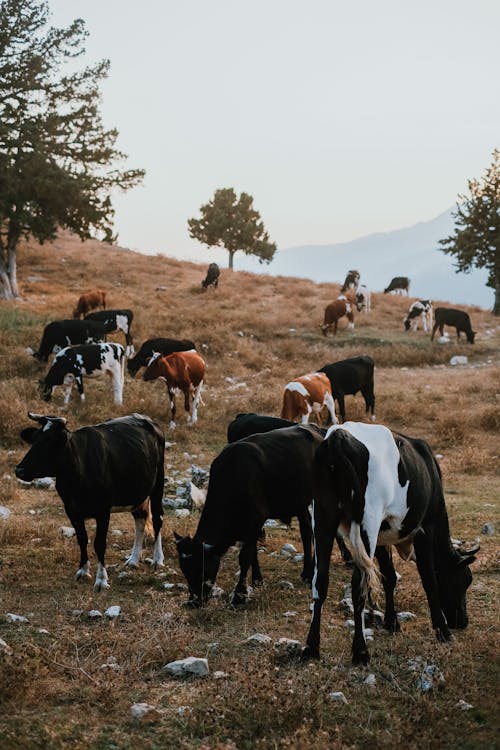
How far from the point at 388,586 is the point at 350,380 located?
1134 cm

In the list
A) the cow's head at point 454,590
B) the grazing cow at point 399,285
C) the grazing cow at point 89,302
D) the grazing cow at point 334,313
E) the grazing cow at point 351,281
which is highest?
the grazing cow at point 399,285

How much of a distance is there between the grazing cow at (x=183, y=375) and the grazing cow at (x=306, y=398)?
2379 mm

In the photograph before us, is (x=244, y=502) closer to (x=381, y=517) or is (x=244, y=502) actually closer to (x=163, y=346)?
(x=381, y=517)

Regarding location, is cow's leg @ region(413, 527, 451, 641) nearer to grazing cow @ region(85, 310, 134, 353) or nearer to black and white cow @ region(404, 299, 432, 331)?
grazing cow @ region(85, 310, 134, 353)

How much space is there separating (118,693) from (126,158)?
93.4 feet

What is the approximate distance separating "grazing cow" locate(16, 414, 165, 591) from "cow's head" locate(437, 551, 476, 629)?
3274 millimetres

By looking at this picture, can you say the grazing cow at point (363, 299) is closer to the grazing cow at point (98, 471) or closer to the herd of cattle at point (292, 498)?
the herd of cattle at point (292, 498)

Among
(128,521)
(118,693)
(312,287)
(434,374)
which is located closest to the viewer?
(118,693)

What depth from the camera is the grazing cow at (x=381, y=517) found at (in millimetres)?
5969

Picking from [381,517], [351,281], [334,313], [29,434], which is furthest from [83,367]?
[351,281]

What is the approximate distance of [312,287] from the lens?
38.2 meters

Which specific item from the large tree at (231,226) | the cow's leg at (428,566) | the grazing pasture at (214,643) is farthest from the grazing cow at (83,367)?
the large tree at (231,226)


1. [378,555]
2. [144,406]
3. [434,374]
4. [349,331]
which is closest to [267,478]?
[378,555]

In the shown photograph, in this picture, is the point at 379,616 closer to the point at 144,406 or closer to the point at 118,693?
the point at 118,693
